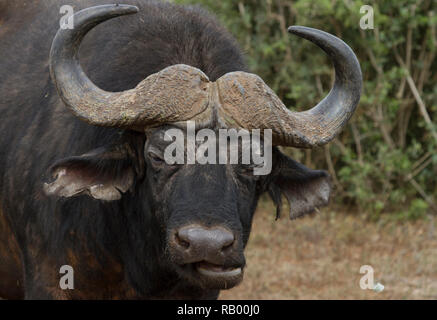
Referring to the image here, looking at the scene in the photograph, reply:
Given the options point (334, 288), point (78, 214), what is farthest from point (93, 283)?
point (334, 288)

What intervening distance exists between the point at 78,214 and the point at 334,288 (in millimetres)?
3588

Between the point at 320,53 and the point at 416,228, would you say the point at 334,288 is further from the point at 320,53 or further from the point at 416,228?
the point at 320,53

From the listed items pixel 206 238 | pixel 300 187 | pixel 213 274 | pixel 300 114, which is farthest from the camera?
pixel 300 187

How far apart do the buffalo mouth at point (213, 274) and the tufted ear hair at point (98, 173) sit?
2.38 feet

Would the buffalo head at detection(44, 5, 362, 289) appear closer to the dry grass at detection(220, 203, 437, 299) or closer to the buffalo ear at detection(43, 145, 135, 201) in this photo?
the buffalo ear at detection(43, 145, 135, 201)

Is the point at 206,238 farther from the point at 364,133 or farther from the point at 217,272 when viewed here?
the point at 364,133

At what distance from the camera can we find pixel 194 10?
16.9ft

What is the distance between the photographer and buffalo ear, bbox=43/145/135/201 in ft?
14.5

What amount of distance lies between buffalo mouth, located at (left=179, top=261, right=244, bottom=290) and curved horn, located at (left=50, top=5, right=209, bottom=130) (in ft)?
2.59

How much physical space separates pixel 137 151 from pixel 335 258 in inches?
173

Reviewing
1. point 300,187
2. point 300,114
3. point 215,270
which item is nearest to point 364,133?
point 300,187

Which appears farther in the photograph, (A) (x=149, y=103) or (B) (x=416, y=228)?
(B) (x=416, y=228)

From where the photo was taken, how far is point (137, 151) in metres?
4.56

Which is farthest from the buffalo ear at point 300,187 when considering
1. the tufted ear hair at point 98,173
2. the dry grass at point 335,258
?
Result: the dry grass at point 335,258
